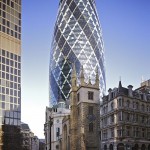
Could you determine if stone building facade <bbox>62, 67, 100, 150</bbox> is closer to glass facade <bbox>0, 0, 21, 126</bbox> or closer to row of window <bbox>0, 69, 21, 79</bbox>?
glass facade <bbox>0, 0, 21, 126</bbox>

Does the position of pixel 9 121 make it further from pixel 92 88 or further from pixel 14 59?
pixel 92 88

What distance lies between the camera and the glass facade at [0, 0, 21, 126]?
101 metres

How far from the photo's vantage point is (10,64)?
106 m

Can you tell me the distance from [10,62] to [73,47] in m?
66.7

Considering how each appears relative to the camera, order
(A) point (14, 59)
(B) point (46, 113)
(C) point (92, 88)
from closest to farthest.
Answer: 1. (C) point (92, 88)
2. (A) point (14, 59)
3. (B) point (46, 113)

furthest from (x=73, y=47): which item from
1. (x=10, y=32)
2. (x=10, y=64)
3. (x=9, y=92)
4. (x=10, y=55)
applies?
(x=9, y=92)

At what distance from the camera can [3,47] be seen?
10531cm

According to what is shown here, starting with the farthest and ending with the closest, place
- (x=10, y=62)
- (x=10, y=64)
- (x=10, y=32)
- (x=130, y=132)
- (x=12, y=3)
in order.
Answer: (x=12, y=3), (x=10, y=32), (x=10, y=62), (x=10, y=64), (x=130, y=132)

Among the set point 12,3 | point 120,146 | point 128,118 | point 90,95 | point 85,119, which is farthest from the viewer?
point 12,3

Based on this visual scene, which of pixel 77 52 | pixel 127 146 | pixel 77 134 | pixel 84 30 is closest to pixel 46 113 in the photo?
pixel 77 52

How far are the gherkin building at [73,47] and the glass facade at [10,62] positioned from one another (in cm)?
5800

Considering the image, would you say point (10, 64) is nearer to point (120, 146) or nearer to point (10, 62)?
point (10, 62)

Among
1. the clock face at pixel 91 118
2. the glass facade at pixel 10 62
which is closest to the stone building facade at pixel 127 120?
the clock face at pixel 91 118

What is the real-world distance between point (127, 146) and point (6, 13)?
6088 cm
